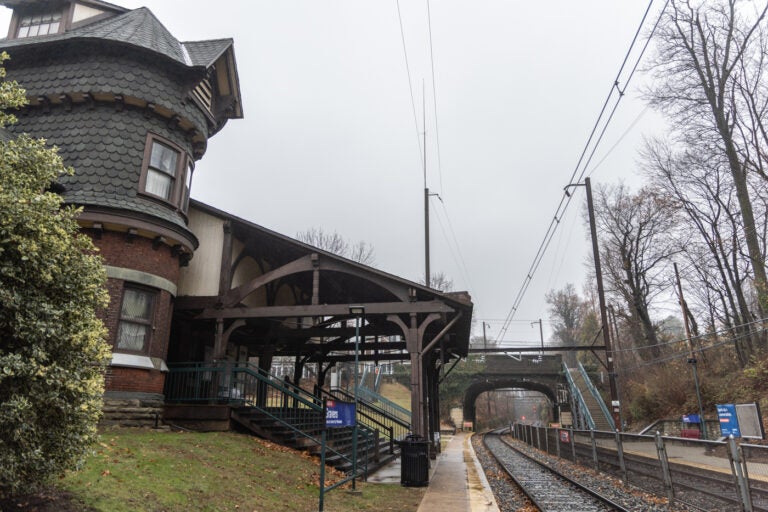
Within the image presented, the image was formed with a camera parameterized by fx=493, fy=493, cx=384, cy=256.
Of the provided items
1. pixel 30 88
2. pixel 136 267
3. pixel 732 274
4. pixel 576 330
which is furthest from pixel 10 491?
pixel 576 330

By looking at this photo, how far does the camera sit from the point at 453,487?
11766mm

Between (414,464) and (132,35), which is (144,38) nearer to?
(132,35)

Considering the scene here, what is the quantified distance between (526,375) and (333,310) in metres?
36.7

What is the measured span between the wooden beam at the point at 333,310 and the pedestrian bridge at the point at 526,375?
3514cm

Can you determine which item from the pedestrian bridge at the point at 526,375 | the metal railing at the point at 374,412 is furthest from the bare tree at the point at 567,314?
the metal railing at the point at 374,412

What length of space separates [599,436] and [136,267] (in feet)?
46.0

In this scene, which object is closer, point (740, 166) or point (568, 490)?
point (568, 490)

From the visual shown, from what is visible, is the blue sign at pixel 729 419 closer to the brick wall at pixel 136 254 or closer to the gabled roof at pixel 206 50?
the brick wall at pixel 136 254

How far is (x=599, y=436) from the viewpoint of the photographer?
15.2 meters

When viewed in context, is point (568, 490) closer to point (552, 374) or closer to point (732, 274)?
point (732, 274)

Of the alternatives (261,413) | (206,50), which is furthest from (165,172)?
(261,413)

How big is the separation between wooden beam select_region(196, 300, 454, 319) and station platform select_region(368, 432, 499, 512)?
4.26 metres

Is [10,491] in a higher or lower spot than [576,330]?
lower

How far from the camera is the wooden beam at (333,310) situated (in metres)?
13.2
